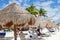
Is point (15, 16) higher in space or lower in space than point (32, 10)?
lower

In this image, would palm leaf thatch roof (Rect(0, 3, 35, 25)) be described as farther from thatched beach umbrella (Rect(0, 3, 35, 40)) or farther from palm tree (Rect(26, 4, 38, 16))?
palm tree (Rect(26, 4, 38, 16))

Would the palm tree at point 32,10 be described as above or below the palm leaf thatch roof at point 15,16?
above

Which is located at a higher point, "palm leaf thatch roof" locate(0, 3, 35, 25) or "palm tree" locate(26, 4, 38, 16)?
"palm tree" locate(26, 4, 38, 16)

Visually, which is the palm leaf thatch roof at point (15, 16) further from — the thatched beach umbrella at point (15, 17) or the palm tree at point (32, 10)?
the palm tree at point (32, 10)

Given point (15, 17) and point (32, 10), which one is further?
point (32, 10)

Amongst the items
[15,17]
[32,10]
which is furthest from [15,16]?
[32,10]

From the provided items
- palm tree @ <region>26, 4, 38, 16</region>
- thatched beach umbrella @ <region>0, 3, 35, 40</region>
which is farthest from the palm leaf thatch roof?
palm tree @ <region>26, 4, 38, 16</region>

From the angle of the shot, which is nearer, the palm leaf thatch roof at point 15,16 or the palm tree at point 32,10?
the palm leaf thatch roof at point 15,16

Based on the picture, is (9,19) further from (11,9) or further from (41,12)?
(41,12)

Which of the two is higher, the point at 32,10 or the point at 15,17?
the point at 32,10

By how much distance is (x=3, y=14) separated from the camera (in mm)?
7129

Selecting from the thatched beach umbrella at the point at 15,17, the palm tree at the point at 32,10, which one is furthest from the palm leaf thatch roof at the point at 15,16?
the palm tree at the point at 32,10

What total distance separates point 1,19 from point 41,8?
40869 millimetres

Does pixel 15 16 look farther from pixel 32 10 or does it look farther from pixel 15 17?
pixel 32 10
